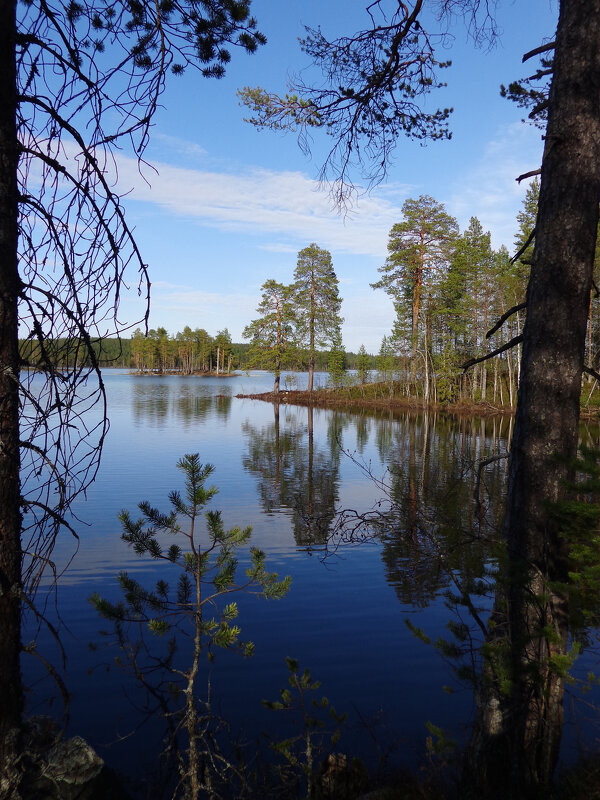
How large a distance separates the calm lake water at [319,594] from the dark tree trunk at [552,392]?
1.64 ft

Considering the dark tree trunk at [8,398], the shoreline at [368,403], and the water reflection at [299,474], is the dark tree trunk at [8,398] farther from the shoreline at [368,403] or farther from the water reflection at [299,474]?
the shoreline at [368,403]

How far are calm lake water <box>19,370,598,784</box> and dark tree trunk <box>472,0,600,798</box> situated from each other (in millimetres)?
501

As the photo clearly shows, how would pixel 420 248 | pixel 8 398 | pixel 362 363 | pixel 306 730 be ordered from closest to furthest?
pixel 8 398 → pixel 306 730 → pixel 420 248 → pixel 362 363

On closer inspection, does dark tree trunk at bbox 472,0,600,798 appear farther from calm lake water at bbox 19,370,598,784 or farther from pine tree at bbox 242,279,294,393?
pine tree at bbox 242,279,294,393

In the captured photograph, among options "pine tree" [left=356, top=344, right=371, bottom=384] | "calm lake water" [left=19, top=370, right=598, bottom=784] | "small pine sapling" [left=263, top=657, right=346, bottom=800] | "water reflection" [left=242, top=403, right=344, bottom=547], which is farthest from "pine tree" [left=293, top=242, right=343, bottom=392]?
"small pine sapling" [left=263, top=657, right=346, bottom=800]

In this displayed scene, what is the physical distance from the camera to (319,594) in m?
9.78

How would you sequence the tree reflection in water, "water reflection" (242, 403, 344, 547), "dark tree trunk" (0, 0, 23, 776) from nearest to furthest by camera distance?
"dark tree trunk" (0, 0, 23, 776) < the tree reflection in water < "water reflection" (242, 403, 344, 547)

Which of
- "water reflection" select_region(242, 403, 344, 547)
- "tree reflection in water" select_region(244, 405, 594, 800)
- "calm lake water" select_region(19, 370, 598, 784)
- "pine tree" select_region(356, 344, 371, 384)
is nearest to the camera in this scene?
"tree reflection in water" select_region(244, 405, 594, 800)

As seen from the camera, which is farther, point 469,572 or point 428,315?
point 428,315

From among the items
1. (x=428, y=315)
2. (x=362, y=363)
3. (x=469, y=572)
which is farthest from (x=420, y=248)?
(x=469, y=572)

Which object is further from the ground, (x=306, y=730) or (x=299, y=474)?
(x=306, y=730)

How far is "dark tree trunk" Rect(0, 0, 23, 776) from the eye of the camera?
9.05ft

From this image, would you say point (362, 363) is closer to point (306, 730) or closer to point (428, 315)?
point (428, 315)

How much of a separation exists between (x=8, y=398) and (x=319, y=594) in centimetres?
804
